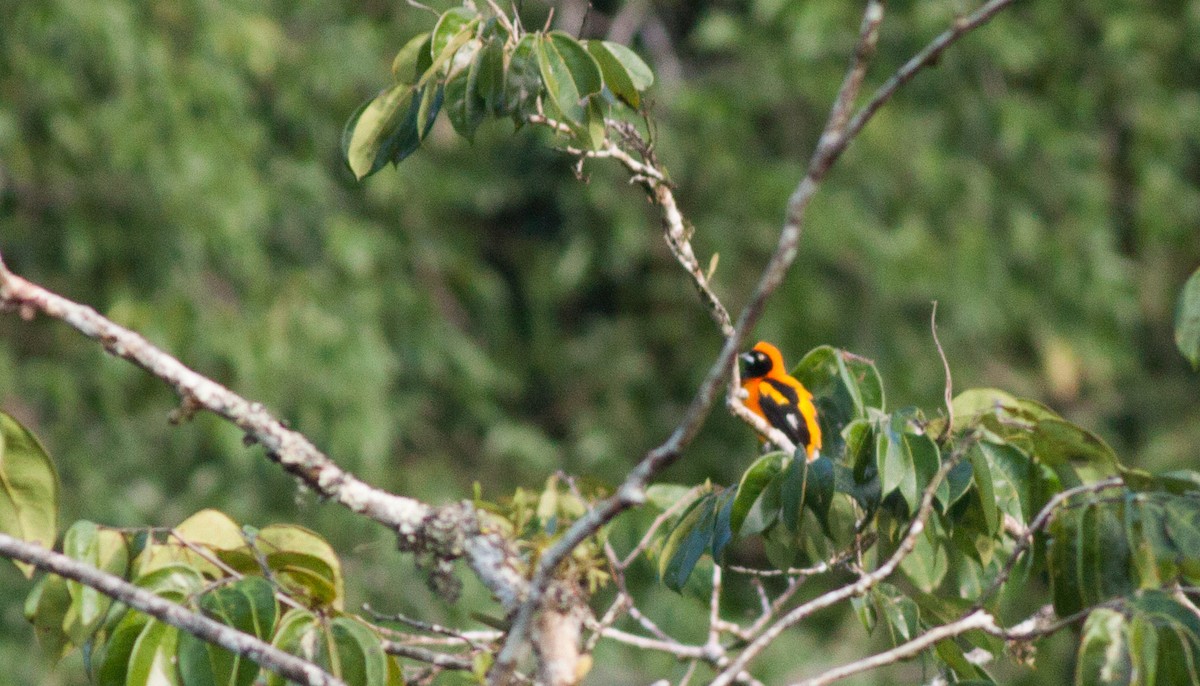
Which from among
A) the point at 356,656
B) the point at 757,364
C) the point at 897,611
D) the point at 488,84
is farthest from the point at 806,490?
the point at 757,364

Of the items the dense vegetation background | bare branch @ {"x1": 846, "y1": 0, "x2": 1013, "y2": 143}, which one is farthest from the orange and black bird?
bare branch @ {"x1": 846, "y1": 0, "x2": 1013, "y2": 143}

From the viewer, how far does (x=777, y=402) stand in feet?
21.4

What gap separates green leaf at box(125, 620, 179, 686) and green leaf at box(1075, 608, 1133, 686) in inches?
55.9

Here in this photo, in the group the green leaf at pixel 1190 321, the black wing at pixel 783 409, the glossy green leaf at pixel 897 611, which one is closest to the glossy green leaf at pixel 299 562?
the glossy green leaf at pixel 897 611

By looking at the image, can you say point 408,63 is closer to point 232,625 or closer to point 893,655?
point 232,625

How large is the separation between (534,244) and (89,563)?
916cm

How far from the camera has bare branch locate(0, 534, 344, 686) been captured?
7.46 feet

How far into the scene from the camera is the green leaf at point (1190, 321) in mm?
2502

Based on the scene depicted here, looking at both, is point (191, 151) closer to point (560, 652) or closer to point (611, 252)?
point (611, 252)

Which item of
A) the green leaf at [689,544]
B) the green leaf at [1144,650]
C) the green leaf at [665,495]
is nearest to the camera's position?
the green leaf at [1144,650]

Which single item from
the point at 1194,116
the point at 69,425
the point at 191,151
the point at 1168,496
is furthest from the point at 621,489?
the point at 1194,116

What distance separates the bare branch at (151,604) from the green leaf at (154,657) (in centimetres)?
8

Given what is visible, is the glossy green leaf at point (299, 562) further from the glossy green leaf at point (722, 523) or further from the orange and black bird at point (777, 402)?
the orange and black bird at point (777, 402)

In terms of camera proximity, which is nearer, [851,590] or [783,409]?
[851,590]
